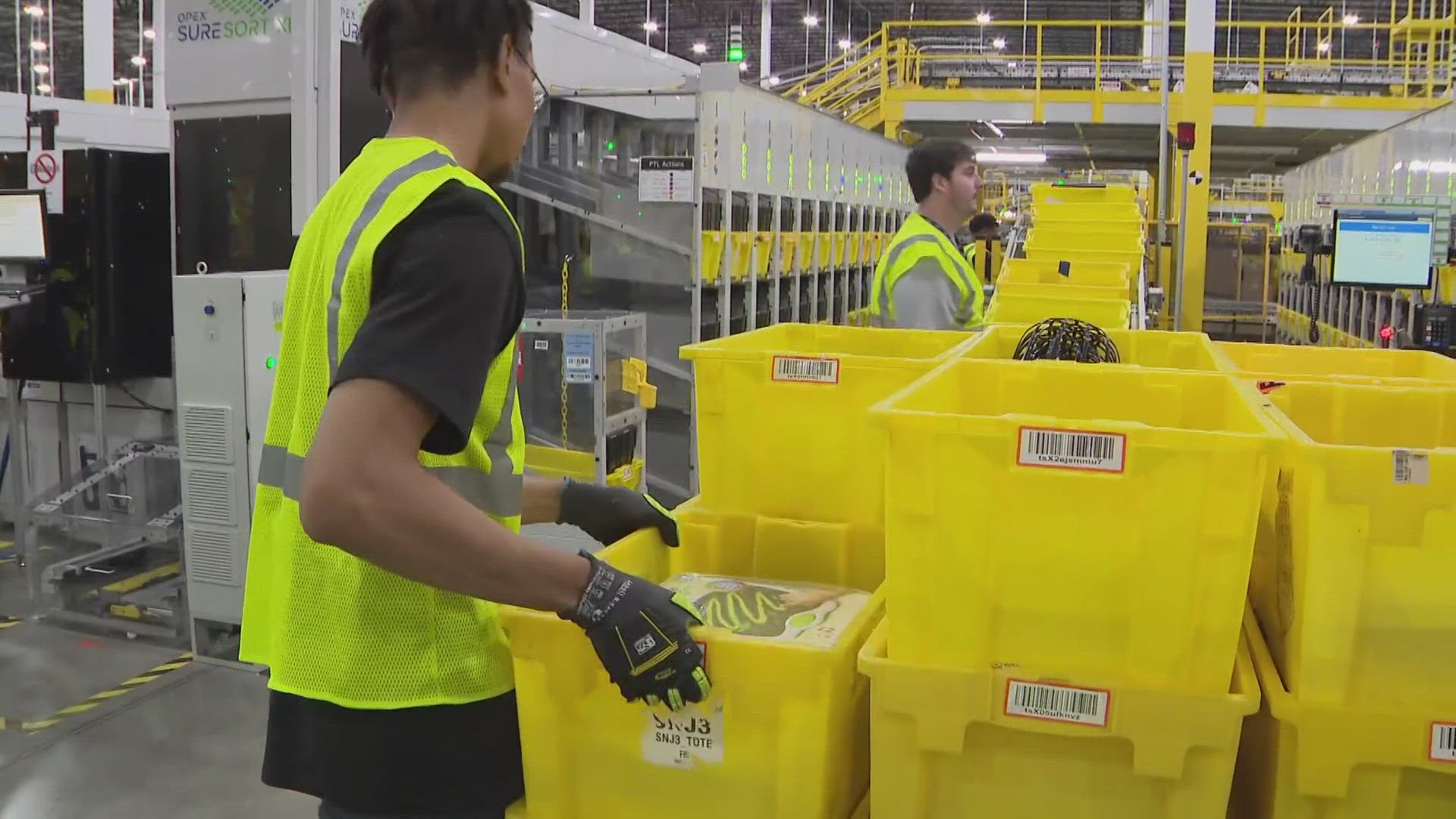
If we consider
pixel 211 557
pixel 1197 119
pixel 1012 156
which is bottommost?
pixel 211 557

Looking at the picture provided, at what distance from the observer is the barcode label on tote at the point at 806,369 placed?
6.87 ft

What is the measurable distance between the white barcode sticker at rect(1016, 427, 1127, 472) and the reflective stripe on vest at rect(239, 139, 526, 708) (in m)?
0.64

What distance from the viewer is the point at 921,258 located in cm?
441

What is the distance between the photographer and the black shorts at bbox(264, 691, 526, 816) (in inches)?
59.7

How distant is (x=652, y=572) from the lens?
2033 millimetres

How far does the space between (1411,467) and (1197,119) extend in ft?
41.2

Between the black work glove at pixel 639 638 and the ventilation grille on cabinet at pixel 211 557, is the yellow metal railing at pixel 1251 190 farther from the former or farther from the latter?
the black work glove at pixel 639 638

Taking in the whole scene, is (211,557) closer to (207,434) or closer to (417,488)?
(207,434)

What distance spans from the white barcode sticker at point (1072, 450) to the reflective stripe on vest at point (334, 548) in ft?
2.10

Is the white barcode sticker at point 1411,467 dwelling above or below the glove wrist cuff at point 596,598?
above

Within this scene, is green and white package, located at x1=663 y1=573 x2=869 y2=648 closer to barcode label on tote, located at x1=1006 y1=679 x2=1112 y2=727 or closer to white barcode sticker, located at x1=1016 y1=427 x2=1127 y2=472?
barcode label on tote, located at x1=1006 y1=679 x2=1112 y2=727

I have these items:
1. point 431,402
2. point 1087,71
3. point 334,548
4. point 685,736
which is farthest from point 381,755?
point 1087,71

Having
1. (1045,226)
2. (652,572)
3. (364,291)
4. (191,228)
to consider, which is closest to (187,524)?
(191,228)

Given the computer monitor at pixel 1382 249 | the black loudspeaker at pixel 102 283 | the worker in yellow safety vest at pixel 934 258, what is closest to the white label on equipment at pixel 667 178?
the worker in yellow safety vest at pixel 934 258
